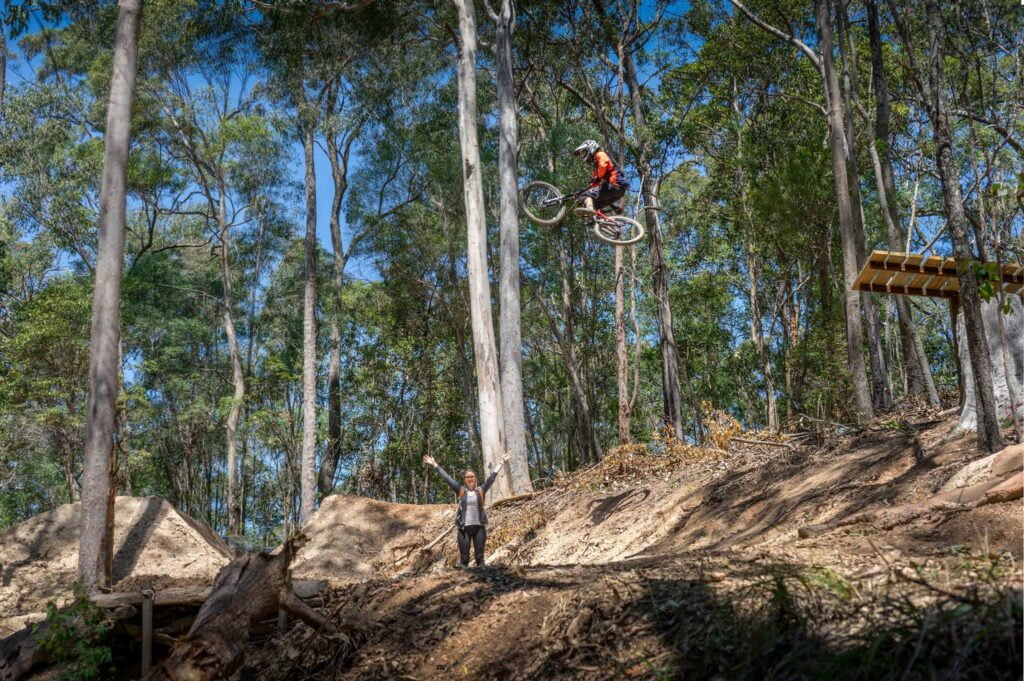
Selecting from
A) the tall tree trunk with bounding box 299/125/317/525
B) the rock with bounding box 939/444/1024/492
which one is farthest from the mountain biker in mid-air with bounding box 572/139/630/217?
the tall tree trunk with bounding box 299/125/317/525

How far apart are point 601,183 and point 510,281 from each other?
4668 millimetres

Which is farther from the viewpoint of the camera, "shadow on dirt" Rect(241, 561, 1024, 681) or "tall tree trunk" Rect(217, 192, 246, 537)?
"tall tree trunk" Rect(217, 192, 246, 537)

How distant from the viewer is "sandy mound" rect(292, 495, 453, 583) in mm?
14102

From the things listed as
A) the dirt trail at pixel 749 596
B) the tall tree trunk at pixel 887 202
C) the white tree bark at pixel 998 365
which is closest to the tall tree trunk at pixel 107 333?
the dirt trail at pixel 749 596

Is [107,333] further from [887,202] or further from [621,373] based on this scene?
[887,202]

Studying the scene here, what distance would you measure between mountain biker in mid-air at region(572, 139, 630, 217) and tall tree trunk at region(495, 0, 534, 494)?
168 inches

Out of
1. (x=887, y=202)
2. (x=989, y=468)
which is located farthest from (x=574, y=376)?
(x=989, y=468)

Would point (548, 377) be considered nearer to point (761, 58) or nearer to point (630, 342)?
point (630, 342)

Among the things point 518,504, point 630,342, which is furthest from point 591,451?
point 518,504

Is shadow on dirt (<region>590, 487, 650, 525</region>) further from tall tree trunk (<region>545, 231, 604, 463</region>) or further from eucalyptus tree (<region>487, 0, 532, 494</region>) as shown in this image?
tall tree trunk (<region>545, 231, 604, 463</region>)

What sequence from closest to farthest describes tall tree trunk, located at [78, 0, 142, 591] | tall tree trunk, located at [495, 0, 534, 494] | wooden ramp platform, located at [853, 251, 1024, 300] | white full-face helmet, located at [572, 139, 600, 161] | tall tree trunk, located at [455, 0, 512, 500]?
wooden ramp platform, located at [853, 251, 1024, 300], white full-face helmet, located at [572, 139, 600, 161], tall tree trunk, located at [78, 0, 142, 591], tall tree trunk, located at [495, 0, 534, 494], tall tree trunk, located at [455, 0, 512, 500]

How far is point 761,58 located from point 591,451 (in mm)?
11843

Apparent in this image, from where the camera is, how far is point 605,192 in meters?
10.9

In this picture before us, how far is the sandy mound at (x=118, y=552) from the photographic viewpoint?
A: 39.5ft
